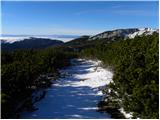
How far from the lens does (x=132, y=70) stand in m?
13.7

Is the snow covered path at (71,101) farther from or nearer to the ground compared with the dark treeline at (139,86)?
nearer to the ground

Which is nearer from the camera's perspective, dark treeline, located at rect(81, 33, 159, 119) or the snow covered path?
dark treeline, located at rect(81, 33, 159, 119)

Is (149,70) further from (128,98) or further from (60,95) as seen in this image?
(60,95)

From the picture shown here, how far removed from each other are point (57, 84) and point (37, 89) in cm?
256

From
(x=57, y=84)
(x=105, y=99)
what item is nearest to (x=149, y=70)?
(x=105, y=99)

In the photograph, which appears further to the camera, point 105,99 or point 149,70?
point 105,99

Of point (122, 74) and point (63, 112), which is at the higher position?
point (122, 74)

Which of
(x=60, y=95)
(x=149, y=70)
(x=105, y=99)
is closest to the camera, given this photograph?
(x=149, y=70)

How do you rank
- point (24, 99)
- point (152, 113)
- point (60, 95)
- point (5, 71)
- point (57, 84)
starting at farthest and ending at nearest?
point (57, 84) → point (60, 95) → point (24, 99) → point (5, 71) → point (152, 113)

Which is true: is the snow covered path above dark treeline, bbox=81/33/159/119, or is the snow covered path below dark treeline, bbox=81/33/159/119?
below

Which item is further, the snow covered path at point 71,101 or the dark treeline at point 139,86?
the snow covered path at point 71,101

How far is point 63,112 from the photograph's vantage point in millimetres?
13648

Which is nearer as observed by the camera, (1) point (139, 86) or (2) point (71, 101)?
(1) point (139, 86)

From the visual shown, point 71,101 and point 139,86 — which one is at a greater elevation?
point 139,86
